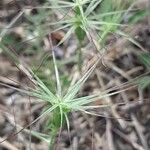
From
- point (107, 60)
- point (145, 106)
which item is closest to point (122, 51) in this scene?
point (107, 60)

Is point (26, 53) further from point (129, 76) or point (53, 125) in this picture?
point (53, 125)

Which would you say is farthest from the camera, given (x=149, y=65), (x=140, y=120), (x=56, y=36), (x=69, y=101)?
(x=56, y=36)

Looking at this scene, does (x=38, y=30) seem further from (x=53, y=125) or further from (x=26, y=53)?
(x=53, y=125)

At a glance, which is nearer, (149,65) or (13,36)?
(149,65)

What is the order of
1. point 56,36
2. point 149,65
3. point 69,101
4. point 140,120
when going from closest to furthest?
point 69,101 < point 149,65 < point 140,120 < point 56,36

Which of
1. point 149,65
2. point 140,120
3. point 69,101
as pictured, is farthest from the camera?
point 140,120

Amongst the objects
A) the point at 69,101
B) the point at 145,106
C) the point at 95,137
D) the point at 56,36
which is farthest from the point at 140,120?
the point at 69,101

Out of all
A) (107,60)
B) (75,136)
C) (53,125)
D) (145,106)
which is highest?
(107,60)

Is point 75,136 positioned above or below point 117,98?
below

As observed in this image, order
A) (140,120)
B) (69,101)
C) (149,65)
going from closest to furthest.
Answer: (69,101)
(149,65)
(140,120)
